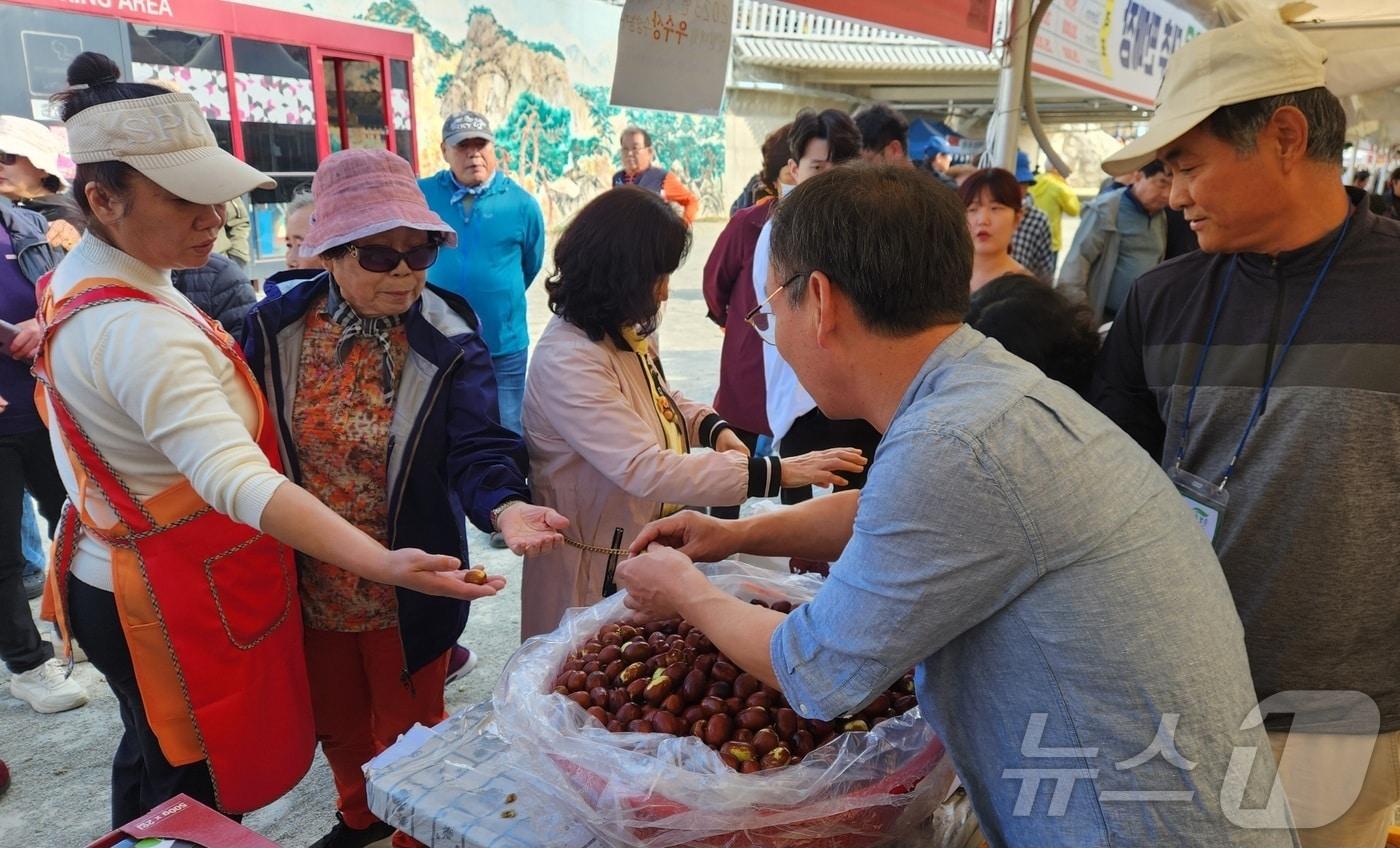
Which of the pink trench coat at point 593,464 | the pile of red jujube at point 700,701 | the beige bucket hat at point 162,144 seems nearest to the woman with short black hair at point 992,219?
the pink trench coat at point 593,464

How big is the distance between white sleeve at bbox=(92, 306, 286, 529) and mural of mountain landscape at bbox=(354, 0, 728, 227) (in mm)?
11045

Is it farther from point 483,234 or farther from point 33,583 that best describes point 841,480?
point 33,583

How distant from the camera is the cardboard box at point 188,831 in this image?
1.30m

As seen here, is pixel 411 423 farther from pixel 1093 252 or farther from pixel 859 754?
pixel 1093 252

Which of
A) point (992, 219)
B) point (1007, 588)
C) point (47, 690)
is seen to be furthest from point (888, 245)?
point (47, 690)

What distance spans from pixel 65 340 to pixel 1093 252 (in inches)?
169

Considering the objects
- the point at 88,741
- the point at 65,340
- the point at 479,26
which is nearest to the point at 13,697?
the point at 88,741

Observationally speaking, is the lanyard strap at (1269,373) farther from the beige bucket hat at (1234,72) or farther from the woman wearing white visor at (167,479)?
the woman wearing white visor at (167,479)

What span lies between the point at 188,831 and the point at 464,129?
373 centimetres

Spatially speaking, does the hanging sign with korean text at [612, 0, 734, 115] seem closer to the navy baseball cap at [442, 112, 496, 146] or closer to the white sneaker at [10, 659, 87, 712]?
the navy baseball cap at [442, 112, 496, 146]

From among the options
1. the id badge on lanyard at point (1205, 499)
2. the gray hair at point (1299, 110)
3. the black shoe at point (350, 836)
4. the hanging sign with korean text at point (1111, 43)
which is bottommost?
the black shoe at point (350, 836)

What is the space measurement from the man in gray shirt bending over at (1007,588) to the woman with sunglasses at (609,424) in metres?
1.02

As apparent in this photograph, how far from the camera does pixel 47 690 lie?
315 centimetres

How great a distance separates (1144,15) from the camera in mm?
6062
